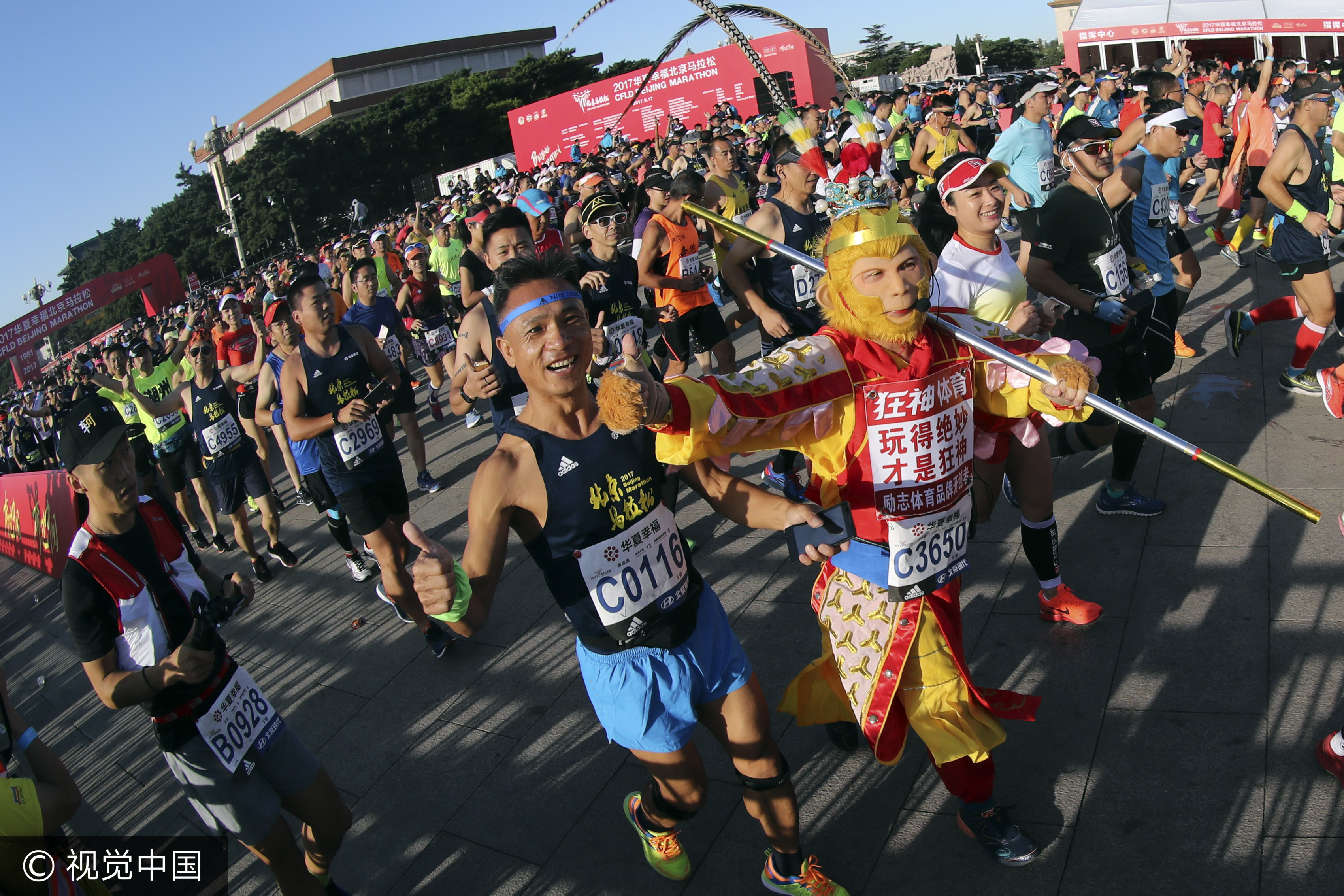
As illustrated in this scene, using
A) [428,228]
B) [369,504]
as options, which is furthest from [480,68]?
[369,504]

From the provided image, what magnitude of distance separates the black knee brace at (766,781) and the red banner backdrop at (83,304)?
33.8 metres

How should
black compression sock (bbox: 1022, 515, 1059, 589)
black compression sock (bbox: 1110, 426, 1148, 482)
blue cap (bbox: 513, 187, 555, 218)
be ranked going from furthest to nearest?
blue cap (bbox: 513, 187, 555, 218) → black compression sock (bbox: 1110, 426, 1148, 482) → black compression sock (bbox: 1022, 515, 1059, 589)

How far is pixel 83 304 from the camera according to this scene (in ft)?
111

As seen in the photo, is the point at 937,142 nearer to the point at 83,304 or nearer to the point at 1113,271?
the point at 1113,271

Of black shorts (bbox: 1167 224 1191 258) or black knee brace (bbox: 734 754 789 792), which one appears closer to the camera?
black knee brace (bbox: 734 754 789 792)

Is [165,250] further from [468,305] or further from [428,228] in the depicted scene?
[468,305]

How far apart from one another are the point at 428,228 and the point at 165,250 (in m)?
65.6

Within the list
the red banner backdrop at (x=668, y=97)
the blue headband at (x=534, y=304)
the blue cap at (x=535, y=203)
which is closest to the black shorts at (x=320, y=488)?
the blue cap at (x=535, y=203)

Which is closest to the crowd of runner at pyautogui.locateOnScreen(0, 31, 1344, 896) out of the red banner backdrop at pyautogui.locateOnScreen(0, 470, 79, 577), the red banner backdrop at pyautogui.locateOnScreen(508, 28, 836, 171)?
the red banner backdrop at pyautogui.locateOnScreen(0, 470, 79, 577)

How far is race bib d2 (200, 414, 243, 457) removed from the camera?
7371mm

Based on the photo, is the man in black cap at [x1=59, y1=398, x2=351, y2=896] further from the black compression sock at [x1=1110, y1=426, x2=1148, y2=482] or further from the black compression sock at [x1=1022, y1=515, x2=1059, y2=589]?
the black compression sock at [x1=1110, y1=426, x2=1148, y2=482]

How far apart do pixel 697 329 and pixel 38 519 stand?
21.8 feet

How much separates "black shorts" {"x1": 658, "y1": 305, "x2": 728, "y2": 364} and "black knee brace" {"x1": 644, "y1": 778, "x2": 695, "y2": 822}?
175 inches

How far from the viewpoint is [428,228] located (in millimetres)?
18938
